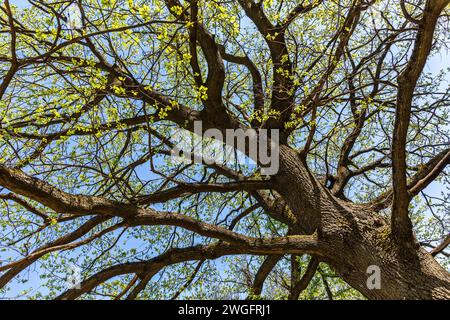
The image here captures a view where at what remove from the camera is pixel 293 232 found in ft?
20.0

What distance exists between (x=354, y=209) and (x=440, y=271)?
1.14 metres

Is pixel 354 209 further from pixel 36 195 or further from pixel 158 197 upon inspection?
pixel 36 195

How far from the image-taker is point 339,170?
19.3 feet

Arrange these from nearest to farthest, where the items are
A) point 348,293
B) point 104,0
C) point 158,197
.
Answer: point 104,0 < point 158,197 < point 348,293

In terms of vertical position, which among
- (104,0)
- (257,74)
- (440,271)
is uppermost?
(257,74)

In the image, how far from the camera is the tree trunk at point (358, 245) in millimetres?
3867

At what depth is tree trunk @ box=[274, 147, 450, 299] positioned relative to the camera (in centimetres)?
387

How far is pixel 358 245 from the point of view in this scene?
4312 mm

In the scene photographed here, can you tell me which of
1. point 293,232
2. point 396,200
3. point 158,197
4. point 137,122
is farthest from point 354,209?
point 137,122

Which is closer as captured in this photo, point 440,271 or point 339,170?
point 440,271
